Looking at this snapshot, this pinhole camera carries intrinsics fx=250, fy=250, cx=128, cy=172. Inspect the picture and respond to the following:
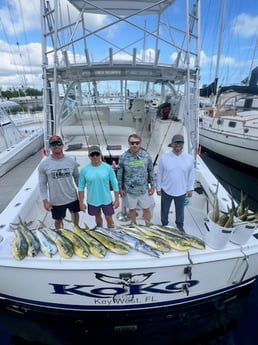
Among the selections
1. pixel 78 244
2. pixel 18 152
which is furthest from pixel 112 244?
pixel 18 152

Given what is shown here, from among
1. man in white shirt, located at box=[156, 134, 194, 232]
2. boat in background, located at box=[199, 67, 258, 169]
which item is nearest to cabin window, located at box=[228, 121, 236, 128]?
boat in background, located at box=[199, 67, 258, 169]

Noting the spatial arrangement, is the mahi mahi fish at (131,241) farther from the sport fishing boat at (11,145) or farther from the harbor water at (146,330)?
the sport fishing boat at (11,145)

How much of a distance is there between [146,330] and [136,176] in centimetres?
170

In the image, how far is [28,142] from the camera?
934 cm

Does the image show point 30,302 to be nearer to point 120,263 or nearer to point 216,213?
point 120,263

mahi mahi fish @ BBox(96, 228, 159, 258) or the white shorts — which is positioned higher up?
the white shorts

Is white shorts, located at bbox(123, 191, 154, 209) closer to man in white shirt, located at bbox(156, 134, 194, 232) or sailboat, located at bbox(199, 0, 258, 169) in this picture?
man in white shirt, located at bbox(156, 134, 194, 232)

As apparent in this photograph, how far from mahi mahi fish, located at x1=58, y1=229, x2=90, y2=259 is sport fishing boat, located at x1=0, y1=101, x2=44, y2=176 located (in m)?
5.43

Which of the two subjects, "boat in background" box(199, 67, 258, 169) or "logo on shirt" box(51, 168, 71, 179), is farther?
"boat in background" box(199, 67, 258, 169)

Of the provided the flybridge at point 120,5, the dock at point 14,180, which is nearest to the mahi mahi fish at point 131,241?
the dock at point 14,180

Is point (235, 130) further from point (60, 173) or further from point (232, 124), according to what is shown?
point (60, 173)

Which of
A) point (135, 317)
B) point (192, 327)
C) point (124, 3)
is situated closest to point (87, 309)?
point (135, 317)

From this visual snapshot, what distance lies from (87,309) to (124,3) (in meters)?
5.02

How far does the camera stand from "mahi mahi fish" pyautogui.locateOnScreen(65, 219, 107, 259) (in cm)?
232
